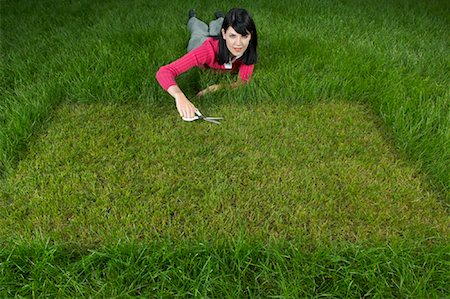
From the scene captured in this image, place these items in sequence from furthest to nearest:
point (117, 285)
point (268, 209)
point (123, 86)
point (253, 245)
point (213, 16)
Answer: point (213, 16), point (123, 86), point (268, 209), point (253, 245), point (117, 285)

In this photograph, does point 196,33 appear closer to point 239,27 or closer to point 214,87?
Answer: point 214,87

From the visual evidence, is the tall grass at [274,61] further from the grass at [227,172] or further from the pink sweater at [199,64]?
the pink sweater at [199,64]

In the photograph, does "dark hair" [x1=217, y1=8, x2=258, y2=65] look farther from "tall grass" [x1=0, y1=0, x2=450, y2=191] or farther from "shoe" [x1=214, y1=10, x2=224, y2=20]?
"shoe" [x1=214, y1=10, x2=224, y2=20]

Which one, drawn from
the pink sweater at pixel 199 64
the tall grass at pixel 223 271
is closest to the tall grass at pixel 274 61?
the pink sweater at pixel 199 64

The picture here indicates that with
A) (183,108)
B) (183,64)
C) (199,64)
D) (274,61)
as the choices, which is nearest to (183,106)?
(183,108)

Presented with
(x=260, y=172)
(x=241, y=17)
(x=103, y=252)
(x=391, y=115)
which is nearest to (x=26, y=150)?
(x=103, y=252)

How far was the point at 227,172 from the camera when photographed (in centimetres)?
174

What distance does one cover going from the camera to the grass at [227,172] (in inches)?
51.3

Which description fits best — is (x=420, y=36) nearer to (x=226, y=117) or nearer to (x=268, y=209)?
(x=226, y=117)

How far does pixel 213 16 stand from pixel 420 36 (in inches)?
74.0

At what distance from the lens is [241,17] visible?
2.00 m

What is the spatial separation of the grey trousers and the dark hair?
0.54 m

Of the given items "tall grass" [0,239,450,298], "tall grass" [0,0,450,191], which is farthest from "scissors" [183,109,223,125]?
"tall grass" [0,239,450,298]

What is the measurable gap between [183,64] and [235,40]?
0.33m
